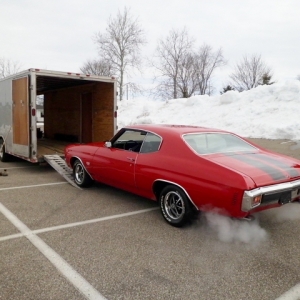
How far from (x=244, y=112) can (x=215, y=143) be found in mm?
14520

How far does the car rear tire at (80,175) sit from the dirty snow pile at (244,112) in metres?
10.7

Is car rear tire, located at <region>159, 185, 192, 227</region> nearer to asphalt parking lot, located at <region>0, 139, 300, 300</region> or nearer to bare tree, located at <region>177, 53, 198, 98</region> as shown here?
asphalt parking lot, located at <region>0, 139, 300, 300</region>

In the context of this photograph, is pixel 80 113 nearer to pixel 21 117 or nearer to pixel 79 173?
pixel 21 117

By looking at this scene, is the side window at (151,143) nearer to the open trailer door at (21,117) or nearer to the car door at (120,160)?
the car door at (120,160)

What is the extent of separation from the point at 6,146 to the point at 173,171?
255 inches

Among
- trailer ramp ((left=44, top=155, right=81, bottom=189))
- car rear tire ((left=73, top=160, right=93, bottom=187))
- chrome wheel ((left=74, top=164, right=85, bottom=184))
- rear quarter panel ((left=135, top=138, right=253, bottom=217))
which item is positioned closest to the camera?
rear quarter panel ((left=135, top=138, right=253, bottom=217))

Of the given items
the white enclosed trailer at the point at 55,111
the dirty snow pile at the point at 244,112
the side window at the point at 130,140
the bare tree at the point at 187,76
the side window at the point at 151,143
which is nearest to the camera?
the side window at the point at 151,143

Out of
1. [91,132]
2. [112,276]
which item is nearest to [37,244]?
[112,276]

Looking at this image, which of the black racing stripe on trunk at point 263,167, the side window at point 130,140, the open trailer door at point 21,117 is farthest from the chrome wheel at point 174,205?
the open trailer door at point 21,117

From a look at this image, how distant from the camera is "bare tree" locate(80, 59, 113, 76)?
40381 millimetres

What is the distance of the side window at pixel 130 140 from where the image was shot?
17.3 ft

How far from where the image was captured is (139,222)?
452 centimetres

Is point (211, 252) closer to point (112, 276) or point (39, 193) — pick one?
point (112, 276)

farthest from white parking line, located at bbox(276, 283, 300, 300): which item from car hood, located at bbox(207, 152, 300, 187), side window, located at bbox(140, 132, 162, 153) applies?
side window, located at bbox(140, 132, 162, 153)
